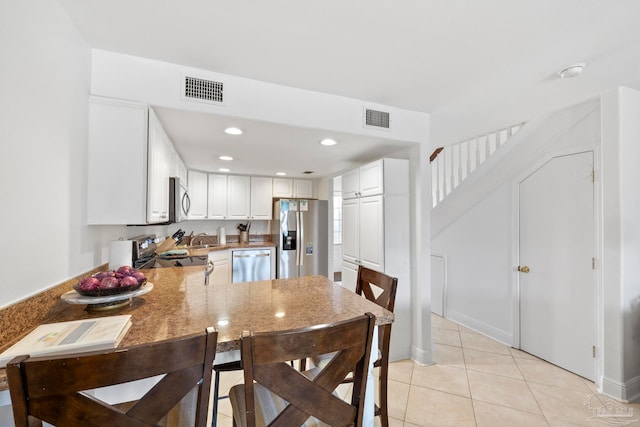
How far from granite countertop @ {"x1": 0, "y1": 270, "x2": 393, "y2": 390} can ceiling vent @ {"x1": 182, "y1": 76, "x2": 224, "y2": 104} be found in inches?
50.8

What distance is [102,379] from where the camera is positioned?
Result: 62 cm

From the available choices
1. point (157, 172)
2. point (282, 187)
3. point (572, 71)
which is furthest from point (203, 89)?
point (282, 187)

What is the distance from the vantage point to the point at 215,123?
2.10 m

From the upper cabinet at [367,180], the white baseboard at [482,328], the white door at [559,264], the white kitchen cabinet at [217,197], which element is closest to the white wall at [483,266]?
the white baseboard at [482,328]

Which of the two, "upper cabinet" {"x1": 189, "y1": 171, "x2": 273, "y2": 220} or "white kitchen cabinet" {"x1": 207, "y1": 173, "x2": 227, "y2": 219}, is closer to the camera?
"upper cabinet" {"x1": 189, "y1": 171, "x2": 273, "y2": 220}

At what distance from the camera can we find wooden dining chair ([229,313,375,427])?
0.74m

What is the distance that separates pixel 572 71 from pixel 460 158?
169 cm

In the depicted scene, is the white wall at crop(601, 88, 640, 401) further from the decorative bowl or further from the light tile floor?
the decorative bowl

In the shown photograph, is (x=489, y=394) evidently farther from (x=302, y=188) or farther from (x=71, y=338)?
(x=302, y=188)

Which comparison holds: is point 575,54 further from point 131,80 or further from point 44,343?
point 44,343

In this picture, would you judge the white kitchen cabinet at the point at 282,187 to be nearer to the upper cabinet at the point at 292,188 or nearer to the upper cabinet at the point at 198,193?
the upper cabinet at the point at 292,188

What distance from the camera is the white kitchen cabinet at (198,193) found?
4422 mm

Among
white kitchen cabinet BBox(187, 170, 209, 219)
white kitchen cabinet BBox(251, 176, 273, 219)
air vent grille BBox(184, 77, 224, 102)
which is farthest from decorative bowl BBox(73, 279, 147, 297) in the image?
white kitchen cabinet BBox(251, 176, 273, 219)

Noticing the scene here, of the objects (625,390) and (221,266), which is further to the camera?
(221,266)
